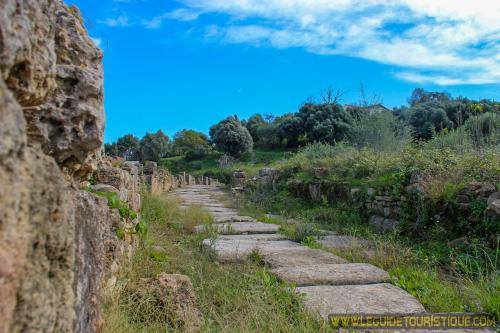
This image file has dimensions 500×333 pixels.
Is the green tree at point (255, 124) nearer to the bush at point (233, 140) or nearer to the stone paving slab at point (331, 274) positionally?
the bush at point (233, 140)

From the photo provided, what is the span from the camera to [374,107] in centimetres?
1410

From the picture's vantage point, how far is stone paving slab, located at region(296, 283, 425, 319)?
271 cm

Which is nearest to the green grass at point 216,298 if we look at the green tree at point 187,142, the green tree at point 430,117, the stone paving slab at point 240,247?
the stone paving slab at point 240,247

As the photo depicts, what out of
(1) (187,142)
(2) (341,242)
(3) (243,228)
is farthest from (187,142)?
(2) (341,242)

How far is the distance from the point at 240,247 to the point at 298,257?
79 centimetres

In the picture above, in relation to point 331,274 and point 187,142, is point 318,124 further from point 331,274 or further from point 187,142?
point 331,274

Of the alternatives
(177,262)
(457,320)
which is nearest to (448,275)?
(457,320)

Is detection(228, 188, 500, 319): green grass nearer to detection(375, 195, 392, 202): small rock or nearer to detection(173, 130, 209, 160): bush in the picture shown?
detection(375, 195, 392, 202): small rock

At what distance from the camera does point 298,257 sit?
4195 millimetres

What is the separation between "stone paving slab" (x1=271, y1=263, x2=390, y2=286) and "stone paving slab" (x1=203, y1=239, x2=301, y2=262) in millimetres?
609

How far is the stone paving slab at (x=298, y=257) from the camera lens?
12.9ft

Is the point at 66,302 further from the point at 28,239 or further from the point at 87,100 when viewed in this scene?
the point at 87,100

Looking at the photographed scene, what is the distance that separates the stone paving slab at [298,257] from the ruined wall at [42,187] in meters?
2.49

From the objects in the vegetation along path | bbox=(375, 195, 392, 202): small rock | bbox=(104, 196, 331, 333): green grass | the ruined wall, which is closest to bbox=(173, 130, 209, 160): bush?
bbox=(375, 195, 392, 202): small rock
